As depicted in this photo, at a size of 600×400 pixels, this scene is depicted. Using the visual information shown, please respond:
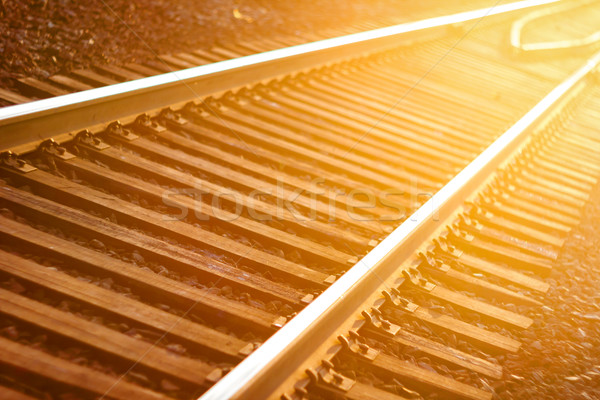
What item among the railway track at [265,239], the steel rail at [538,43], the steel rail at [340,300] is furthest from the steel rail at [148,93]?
the steel rail at [538,43]

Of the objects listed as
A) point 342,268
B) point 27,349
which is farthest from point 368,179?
point 27,349

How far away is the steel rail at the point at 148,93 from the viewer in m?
3.29

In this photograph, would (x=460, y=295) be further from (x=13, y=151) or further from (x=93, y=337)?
(x=13, y=151)

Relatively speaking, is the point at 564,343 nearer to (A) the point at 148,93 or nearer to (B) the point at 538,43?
(A) the point at 148,93

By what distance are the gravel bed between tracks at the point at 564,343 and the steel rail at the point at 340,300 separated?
0.73 meters

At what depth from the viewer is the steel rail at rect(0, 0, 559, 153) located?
10.8 feet

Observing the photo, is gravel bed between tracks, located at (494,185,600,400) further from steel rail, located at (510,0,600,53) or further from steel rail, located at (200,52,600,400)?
steel rail, located at (510,0,600,53)

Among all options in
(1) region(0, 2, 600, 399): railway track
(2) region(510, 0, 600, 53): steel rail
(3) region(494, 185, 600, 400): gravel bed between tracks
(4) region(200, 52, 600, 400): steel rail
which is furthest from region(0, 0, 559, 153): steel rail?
(2) region(510, 0, 600, 53): steel rail

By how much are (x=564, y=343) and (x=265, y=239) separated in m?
1.66

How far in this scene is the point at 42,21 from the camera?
6414mm

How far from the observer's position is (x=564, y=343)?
122 inches

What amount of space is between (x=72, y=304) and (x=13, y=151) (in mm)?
1212

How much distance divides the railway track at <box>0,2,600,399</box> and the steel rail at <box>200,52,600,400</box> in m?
0.01

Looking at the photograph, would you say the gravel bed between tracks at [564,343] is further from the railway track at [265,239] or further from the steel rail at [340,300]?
the steel rail at [340,300]
